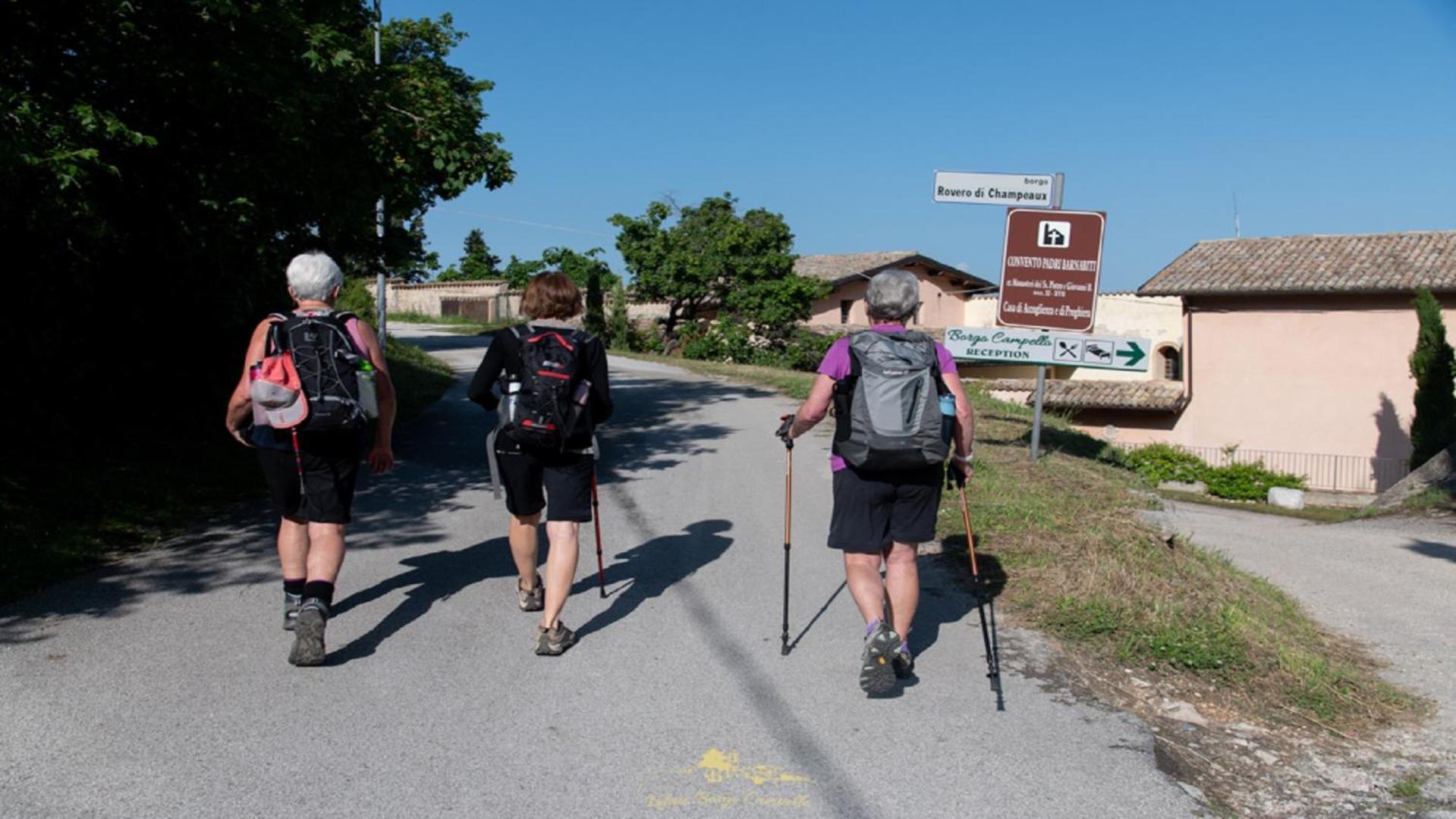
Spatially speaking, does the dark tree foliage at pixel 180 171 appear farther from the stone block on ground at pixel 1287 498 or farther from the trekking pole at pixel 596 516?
the stone block on ground at pixel 1287 498

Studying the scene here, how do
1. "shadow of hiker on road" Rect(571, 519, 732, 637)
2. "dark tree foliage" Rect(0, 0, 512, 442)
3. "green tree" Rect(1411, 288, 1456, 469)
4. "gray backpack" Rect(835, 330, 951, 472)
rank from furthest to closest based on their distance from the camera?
1. "green tree" Rect(1411, 288, 1456, 469)
2. "dark tree foliage" Rect(0, 0, 512, 442)
3. "shadow of hiker on road" Rect(571, 519, 732, 637)
4. "gray backpack" Rect(835, 330, 951, 472)

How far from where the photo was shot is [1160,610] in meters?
5.61

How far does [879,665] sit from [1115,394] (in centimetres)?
3056

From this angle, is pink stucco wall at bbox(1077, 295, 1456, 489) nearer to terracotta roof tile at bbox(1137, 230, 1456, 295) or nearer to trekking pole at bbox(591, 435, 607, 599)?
terracotta roof tile at bbox(1137, 230, 1456, 295)

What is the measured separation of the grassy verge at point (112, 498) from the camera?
653cm

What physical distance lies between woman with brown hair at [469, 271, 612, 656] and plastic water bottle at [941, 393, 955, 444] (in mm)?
1503

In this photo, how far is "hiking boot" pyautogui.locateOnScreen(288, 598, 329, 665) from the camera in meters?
4.76

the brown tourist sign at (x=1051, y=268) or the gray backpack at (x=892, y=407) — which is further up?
the brown tourist sign at (x=1051, y=268)

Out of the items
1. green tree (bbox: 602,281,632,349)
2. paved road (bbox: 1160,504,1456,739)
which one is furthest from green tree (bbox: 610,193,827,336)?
paved road (bbox: 1160,504,1456,739)

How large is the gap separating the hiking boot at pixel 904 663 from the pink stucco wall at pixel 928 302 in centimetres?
3738

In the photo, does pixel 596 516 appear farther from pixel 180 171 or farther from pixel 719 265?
pixel 719 265

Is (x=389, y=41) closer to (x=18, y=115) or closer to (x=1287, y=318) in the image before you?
(x=18, y=115)

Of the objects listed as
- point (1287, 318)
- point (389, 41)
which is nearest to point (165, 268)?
point (389, 41)

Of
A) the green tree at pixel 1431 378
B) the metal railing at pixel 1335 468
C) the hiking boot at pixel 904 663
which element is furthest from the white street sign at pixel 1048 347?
the metal railing at pixel 1335 468
